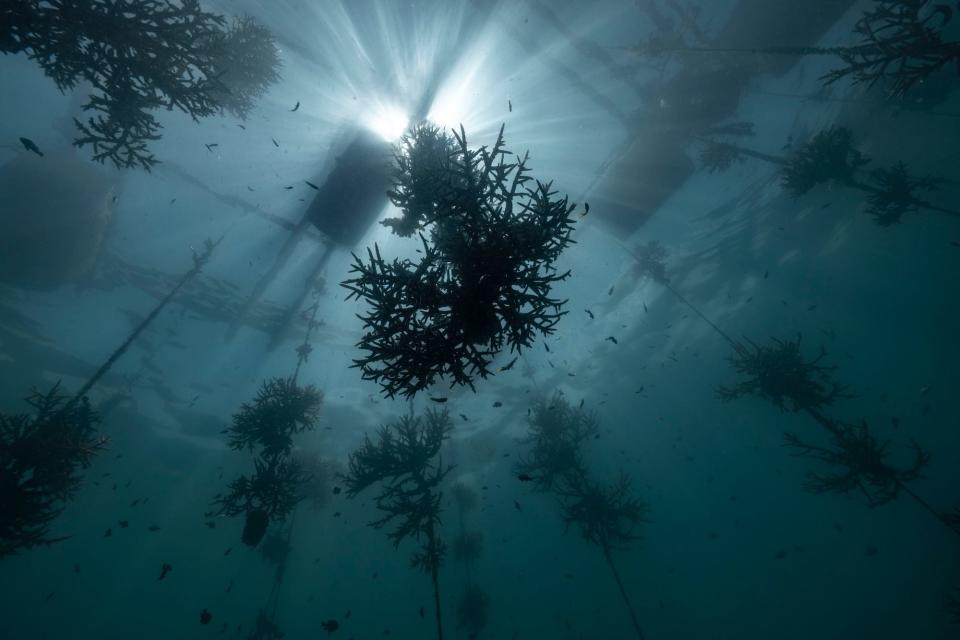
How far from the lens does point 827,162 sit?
1236 cm

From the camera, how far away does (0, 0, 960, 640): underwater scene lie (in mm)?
7000

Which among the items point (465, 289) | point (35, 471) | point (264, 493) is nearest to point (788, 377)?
point (465, 289)

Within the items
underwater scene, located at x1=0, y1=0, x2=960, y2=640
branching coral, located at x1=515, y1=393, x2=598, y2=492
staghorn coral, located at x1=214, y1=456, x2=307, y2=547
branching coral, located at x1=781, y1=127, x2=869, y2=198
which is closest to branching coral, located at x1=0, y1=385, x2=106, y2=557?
underwater scene, located at x1=0, y1=0, x2=960, y2=640

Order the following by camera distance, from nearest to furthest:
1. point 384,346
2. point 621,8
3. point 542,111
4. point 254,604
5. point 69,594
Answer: point 384,346
point 621,8
point 542,111
point 69,594
point 254,604

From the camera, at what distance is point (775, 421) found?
2677 centimetres

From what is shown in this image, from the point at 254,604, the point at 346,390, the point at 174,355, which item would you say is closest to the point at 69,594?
the point at 254,604

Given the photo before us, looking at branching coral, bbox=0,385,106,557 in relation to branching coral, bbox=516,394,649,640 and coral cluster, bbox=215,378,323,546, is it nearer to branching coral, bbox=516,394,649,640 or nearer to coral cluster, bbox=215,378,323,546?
coral cluster, bbox=215,378,323,546

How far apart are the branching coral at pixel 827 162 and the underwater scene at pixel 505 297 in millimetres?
157

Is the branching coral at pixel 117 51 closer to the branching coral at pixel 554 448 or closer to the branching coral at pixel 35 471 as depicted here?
the branching coral at pixel 35 471

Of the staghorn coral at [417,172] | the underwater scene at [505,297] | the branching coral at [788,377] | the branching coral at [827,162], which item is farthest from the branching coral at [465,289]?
the branching coral at [827,162]

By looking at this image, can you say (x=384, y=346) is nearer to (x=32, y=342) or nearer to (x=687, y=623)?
(x=687, y=623)

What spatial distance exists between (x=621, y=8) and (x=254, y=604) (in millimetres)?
68311

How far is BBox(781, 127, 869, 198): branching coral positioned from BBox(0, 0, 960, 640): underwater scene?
0.16 m

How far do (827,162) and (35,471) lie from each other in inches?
1021
